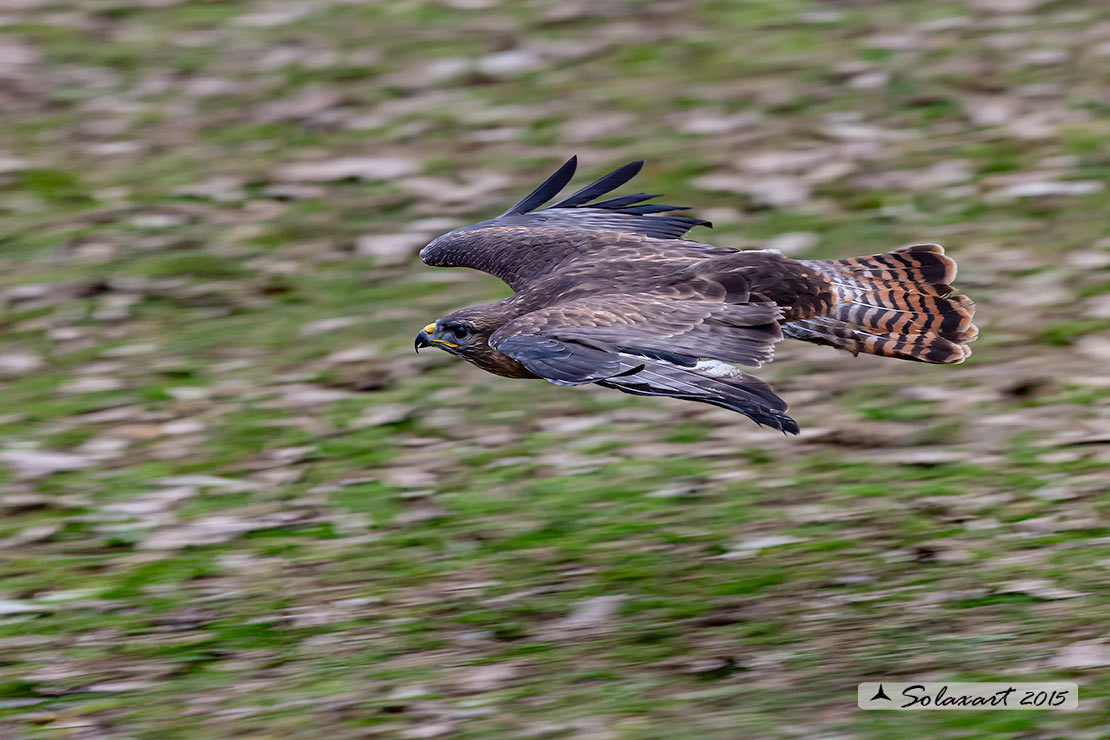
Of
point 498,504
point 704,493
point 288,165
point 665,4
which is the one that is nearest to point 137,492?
point 498,504

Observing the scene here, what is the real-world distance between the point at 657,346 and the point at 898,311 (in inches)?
54.8

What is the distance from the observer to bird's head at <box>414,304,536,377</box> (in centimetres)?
600

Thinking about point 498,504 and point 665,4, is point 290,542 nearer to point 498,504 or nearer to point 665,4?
point 498,504

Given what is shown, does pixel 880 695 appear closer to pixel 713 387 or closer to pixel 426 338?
pixel 713 387

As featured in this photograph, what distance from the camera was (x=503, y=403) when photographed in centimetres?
781

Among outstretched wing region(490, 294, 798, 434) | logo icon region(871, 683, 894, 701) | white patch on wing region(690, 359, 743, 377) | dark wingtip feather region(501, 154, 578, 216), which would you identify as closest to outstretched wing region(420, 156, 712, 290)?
dark wingtip feather region(501, 154, 578, 216)

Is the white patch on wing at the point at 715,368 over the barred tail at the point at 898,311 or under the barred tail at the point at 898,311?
over

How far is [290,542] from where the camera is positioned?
6.61m

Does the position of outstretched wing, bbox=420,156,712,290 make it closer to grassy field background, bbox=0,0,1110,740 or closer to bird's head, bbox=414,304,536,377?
bird's head, bbox=414,304,536,377

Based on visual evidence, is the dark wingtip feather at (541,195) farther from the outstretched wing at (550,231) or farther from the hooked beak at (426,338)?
the hooked beak at (426,338)

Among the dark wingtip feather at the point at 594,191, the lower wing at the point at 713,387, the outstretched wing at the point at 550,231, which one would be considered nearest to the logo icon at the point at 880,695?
the lower wing at the point at 713,387

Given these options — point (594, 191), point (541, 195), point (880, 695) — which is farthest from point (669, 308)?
point (541, 195)

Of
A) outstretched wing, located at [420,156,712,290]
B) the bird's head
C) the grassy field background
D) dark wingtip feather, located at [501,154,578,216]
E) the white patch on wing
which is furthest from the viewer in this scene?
dark wingtip feather, located at [501,154,578,216]

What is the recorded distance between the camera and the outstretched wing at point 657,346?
4930mm
